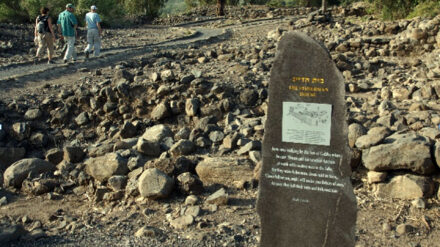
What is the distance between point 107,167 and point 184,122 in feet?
8.26

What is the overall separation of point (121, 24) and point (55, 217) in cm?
2471

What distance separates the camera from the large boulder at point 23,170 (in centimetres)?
584

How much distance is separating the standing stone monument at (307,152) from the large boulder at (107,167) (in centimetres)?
298

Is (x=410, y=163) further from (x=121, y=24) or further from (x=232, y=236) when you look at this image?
(x=121, y=24)

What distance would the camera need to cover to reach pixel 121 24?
91.8ft

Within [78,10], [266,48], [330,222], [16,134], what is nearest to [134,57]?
[266,48]

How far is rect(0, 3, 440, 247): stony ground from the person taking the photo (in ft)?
14.3

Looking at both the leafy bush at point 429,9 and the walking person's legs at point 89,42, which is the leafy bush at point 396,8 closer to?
the leafy bush at point 429,9

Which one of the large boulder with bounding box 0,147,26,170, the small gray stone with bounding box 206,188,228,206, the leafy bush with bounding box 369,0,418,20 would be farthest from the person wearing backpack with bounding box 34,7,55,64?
the leafy bush with bounding box 369,0,418,20

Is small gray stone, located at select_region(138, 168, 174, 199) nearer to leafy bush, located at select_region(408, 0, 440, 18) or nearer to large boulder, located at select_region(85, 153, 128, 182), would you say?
large boulder, located at select_region(85, 153, 128, 182)

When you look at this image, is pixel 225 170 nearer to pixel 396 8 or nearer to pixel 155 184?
pixel 155 184

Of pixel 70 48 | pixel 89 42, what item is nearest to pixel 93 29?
pixel 89 42

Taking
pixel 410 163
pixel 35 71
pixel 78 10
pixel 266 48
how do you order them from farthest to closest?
1. pixel 78 10
2. pixel 266 48
3. pixel 35 71
4. pixel 410 163

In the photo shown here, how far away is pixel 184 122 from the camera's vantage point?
8023mm
